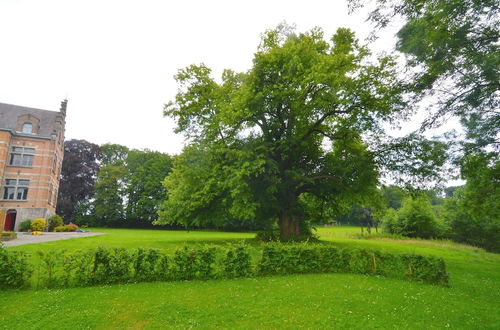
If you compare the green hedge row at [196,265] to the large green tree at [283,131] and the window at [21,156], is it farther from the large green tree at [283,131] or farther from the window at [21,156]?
the window at [21,156]

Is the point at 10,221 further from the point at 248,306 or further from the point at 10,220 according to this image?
the point at 248,306

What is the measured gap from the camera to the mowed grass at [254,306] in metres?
6.32

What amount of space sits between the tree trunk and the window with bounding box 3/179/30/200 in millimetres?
34721

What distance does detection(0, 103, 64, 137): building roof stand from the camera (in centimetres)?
3772

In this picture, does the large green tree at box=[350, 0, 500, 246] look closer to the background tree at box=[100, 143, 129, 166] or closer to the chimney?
the chimney

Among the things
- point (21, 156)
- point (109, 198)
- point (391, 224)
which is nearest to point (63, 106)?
point (21, 156)

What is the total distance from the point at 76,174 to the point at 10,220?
889 inches

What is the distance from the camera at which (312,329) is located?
5996 mm

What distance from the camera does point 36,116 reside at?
40.6 m

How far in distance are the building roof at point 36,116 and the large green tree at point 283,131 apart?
25863mm

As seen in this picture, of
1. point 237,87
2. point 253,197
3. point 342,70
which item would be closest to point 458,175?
point 342,70

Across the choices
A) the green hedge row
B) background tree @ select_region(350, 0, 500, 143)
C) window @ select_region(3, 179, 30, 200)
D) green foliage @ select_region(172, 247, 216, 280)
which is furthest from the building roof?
background tree @ select_region(350, 0, 500, 143)

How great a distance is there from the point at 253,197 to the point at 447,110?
12.7 metres

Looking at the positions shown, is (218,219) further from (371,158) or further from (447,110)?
(447,110)
